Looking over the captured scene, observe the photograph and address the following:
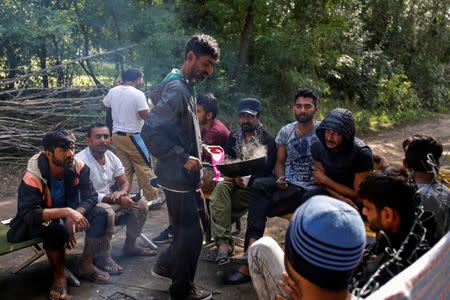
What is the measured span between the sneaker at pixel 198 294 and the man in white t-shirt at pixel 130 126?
2.47 m

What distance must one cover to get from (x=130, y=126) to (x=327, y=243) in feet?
15.2

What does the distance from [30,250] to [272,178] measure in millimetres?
2502

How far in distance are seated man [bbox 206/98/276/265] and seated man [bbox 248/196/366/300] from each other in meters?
2.83

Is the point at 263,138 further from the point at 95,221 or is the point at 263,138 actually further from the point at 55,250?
the point at 55,250

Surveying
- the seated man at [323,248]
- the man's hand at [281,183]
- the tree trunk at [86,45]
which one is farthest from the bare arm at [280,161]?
the tree trunk at [86,45]

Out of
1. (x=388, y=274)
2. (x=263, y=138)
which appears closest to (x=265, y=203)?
(x=263, y=138)

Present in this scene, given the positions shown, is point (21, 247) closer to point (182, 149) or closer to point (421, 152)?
point (182, 149)

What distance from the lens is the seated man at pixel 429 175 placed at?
287 centimetres

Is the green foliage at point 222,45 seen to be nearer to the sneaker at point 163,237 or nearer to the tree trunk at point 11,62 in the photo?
the tree trunk at point 11,62

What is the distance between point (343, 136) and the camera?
3.84 m

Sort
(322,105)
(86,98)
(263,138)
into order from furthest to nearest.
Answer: (322,105) → (86,98) → (263,138)

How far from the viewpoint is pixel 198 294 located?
3.64 meters

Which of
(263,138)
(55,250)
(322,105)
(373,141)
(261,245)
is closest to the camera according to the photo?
(261,245)

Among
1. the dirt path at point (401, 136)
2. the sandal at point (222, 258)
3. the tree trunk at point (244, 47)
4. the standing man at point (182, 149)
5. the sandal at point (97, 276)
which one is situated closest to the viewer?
the standing man at point (182, 149)
